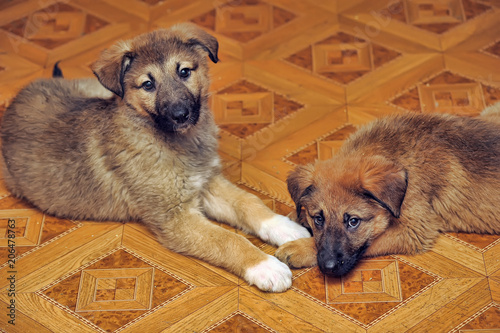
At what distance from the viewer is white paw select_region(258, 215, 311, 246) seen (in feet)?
9.12

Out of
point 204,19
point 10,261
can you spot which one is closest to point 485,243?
point 10,261

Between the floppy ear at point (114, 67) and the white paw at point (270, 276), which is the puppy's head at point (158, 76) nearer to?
the floppy ear at point (114, 67)

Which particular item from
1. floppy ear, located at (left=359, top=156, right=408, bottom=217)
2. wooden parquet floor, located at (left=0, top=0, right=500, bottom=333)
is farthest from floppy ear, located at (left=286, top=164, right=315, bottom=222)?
wooden parquet floor, located at (left=0, top=0, right=500, bottom=333)

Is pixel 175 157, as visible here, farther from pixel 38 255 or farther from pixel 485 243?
pixel 485 243

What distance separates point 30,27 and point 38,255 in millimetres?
2077

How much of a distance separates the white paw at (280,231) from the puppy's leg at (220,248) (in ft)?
0.46

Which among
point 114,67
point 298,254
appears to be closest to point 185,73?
point 114,67

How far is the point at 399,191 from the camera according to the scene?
246cm

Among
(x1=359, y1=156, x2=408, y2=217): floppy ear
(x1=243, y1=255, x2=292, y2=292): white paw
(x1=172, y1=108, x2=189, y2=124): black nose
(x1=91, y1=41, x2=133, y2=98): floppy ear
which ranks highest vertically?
(x1=91, y1=41, x2=133, y2=98): floppy ear

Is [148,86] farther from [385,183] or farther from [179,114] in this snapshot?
[385,183]

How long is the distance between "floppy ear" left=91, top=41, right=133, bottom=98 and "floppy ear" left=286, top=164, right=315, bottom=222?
0.80m

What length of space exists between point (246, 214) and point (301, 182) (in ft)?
1.30

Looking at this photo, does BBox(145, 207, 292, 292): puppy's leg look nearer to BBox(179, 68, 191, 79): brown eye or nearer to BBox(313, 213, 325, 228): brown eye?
BBox(313, 213, 325, 228): brown eye

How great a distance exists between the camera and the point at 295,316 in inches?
97.8
